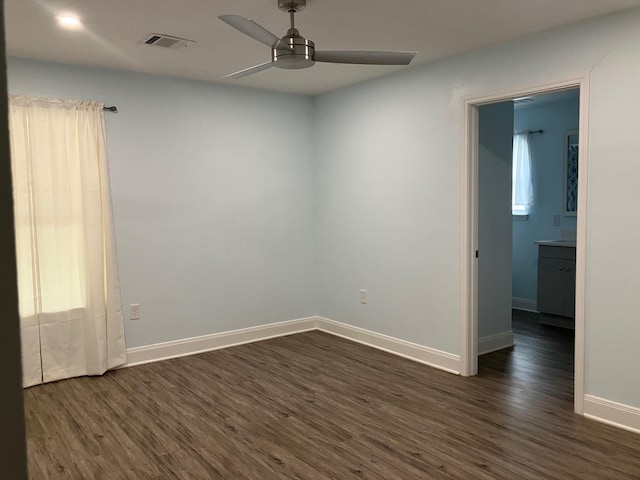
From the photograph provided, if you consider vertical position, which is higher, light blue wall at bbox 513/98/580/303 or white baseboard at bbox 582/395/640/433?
light blue wall at bbox 513/98/580/303

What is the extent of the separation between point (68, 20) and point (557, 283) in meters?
5.20

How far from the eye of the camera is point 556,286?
5750 millimetres

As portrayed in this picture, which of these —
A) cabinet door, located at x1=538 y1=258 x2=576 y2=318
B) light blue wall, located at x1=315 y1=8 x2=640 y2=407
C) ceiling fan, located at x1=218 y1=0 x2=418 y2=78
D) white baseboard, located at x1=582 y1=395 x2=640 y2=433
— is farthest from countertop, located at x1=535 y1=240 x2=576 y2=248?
ceiling fan, located at x1=218 y1=0 x2=418 y2=78

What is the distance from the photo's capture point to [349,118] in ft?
16.6

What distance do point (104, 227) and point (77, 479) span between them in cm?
212

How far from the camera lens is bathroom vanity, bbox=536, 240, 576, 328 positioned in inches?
221

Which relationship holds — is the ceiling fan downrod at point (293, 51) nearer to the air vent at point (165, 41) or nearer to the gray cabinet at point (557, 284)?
the air vent at point (165, 41)

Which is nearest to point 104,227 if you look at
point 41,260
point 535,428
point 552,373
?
point 41,260

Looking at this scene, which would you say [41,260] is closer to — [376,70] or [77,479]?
[77,479]

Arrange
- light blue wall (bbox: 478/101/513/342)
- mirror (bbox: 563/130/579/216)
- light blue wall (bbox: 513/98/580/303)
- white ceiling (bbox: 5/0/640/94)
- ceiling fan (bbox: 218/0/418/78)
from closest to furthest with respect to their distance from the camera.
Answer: ceiling fan (bbox: 218/0/418/78)
white ceiling (bbox: 5/0/640/94)
light blue wall (bbox: 478/101/513/342)
mirror (bbox: 563/130/579/216)
light blue wall (bbox: 513/98/580/303)

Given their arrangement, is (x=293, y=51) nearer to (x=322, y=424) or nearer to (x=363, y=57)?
(x=363, y=57)

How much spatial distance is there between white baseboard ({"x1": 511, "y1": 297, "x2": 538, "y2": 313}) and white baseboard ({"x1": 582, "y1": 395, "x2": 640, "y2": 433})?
324 cm

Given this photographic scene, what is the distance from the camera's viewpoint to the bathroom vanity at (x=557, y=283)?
561cm

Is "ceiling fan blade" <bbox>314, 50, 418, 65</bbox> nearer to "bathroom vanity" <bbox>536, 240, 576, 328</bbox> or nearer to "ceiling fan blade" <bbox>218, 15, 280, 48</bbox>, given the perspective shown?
"ceiling fan blade" <bbox>218, 15, 280, 48</bbox>
